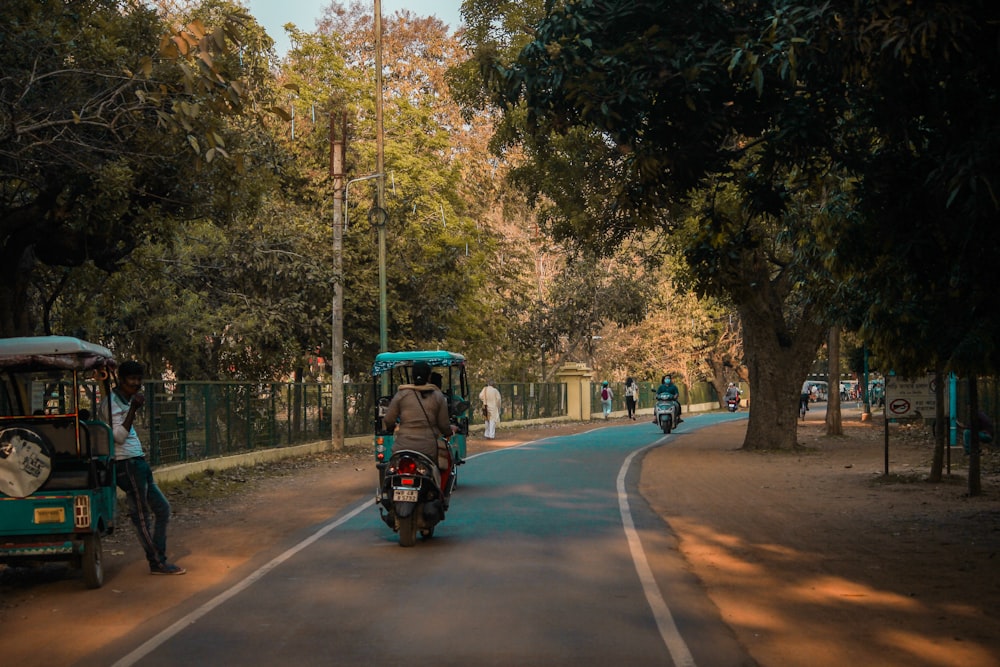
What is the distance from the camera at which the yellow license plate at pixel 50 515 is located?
10.6 meters

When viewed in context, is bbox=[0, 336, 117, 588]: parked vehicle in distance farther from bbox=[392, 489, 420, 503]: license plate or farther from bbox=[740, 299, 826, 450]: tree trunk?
bbox=[740, 299, 826, 450]: tree trunk

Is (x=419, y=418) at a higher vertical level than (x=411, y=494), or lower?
higher

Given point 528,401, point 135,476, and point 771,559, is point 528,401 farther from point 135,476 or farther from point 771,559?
point 135,476

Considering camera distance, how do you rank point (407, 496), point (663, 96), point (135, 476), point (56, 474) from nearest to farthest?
point (56, 474) < point (135, 476) < point (663, 96) < point (407, 496)

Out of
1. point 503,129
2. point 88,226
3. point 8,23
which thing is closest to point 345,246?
point 503,129

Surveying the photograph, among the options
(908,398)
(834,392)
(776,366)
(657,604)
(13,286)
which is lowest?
(657,604)

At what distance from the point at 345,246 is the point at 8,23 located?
78.5 feet

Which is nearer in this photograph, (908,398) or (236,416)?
(908,398)

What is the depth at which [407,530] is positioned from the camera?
12984 millimetres

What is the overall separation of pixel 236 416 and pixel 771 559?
16.6 m

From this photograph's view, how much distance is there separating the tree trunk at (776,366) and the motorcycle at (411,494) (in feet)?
60.2

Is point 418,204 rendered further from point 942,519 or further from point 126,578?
point 126,578

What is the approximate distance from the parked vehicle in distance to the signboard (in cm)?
1346

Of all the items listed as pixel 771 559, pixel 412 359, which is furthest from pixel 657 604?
pixel 412 359
